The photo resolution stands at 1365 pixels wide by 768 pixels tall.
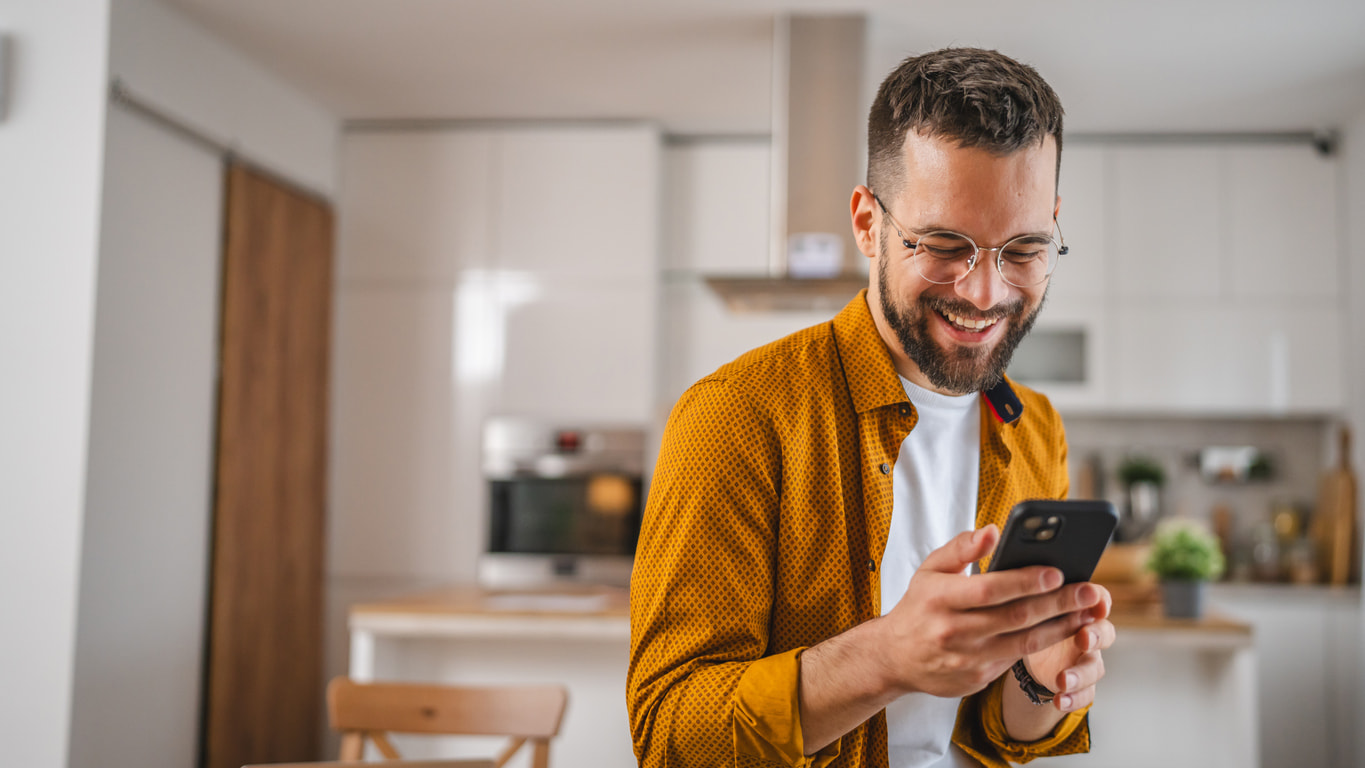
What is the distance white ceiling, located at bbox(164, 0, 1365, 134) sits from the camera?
9.96 feet

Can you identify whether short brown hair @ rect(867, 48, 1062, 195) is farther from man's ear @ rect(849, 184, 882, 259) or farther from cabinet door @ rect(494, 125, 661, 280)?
cabinet door @ rect(494, 125, 661, 280)

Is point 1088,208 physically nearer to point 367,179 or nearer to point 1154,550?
point 1154,550

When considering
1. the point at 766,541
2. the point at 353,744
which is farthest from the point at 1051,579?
the point at 353,744

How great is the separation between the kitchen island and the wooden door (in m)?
0.86

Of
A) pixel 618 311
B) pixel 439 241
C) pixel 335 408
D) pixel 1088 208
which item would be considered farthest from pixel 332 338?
pixel 1088 208

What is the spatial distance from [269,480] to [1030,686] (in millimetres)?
3157

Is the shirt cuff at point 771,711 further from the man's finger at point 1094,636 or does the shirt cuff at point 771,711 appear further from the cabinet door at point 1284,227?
the cabinet door at point 1284,227

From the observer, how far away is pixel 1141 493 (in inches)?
167

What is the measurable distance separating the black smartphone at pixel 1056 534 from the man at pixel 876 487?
0.12 feet

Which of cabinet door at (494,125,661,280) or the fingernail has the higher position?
cabinet door at (494,125,661,280)

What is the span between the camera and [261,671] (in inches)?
139

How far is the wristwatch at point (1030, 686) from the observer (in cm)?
101

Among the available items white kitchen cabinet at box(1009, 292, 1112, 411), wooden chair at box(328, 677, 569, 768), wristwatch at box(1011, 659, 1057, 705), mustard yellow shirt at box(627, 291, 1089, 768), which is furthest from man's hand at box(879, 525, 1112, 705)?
white kitchen cabinet at box(1009, 292, 1112, 411)

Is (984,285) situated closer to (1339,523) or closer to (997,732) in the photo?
(997,732)
